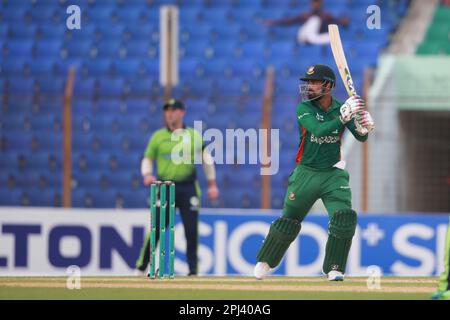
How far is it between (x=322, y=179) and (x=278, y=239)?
25.9 inches

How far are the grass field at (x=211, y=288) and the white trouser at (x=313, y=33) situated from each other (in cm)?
779

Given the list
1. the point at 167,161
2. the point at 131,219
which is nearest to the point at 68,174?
the point at 131,219

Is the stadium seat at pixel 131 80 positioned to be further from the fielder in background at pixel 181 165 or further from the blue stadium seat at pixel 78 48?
the fielder in background at pixel 181 165

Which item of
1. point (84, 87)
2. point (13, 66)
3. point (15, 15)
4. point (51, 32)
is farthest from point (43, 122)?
point (15, 15)

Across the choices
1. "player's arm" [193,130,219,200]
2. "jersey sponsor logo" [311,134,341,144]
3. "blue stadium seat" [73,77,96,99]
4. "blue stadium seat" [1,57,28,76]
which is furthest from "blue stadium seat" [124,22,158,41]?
"jersey sponsor logo" [311,134,341,144]

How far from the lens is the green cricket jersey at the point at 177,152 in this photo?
1376 cm

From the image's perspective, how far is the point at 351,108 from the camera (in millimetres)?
10477

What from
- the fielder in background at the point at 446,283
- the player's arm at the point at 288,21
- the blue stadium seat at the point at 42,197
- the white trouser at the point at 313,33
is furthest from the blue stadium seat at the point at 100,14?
the fielder in background at the point at 446,283

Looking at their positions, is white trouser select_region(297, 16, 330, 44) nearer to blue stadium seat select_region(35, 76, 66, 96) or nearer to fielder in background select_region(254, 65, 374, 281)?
blue stadium seat select_region(35, 76, 66, 96)

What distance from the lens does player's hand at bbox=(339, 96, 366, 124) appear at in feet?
34.3

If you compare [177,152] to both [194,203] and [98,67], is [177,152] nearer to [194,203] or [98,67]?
[194,203]

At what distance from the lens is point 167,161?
13.9m

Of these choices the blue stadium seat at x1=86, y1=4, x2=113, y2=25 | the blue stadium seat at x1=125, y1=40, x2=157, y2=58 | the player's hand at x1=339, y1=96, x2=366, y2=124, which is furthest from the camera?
the blue stadium seat at x1=86, y1=4, x2=113, y2=25

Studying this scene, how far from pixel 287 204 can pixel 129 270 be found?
5.52 meters
